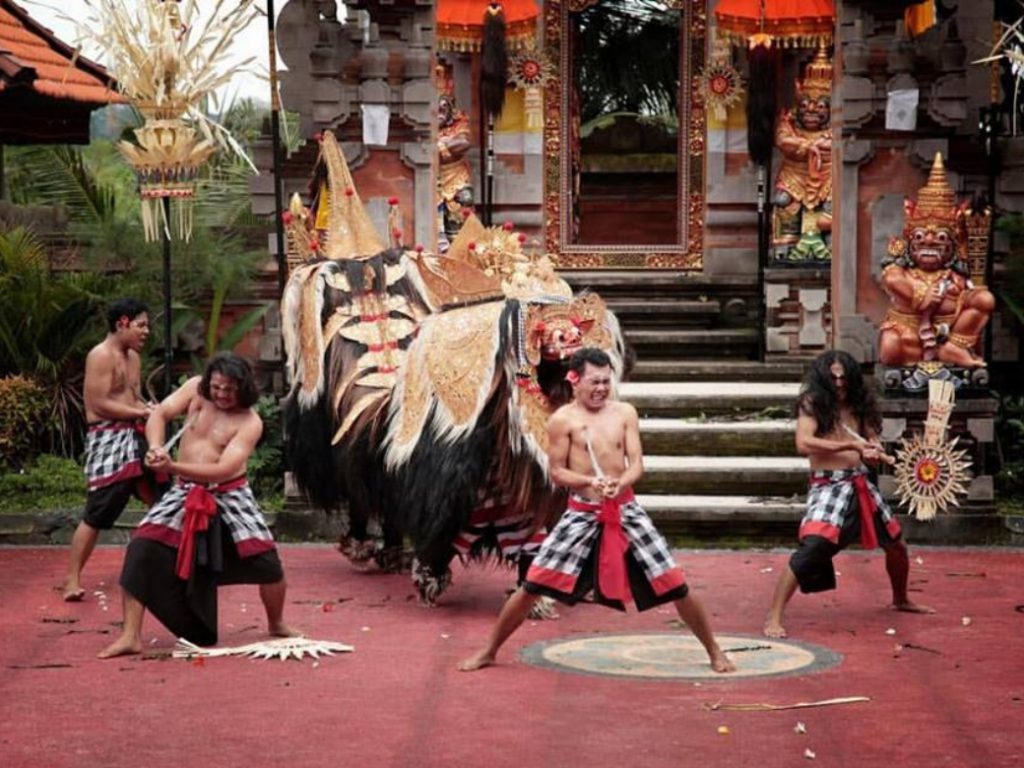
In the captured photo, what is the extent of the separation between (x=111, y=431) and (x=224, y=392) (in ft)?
6.02

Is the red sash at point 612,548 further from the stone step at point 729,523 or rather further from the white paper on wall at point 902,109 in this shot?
the white paper on wall at point 902,109

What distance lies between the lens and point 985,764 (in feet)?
22.7

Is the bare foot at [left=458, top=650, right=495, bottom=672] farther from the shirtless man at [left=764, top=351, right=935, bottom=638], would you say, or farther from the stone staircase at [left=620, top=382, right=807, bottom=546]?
the stone staircase at [left=620, top=382, right=807, bottom=546]

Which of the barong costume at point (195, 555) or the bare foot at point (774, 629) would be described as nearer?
the barong costume at point (195, 555)

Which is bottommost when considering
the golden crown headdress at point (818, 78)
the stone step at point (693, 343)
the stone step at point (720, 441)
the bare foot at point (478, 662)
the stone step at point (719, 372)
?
the bare foot at point (478, 662)

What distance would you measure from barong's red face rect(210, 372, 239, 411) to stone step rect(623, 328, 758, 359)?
6.23 meters

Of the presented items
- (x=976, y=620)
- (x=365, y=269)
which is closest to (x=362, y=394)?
(x=365, y=269)

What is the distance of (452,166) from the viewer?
53.4 ft

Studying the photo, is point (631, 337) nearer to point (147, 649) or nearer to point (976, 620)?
point (976, 620)

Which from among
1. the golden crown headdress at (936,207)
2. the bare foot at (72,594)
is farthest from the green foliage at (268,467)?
the golden crown headdress at (936,207)

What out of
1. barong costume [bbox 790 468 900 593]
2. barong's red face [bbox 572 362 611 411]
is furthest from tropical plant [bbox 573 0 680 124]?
barong's red face [bbox 572 362 611 411]

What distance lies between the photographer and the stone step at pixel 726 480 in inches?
495

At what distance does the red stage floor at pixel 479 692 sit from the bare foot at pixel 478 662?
0.24 feet

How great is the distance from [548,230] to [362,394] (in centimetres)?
634
